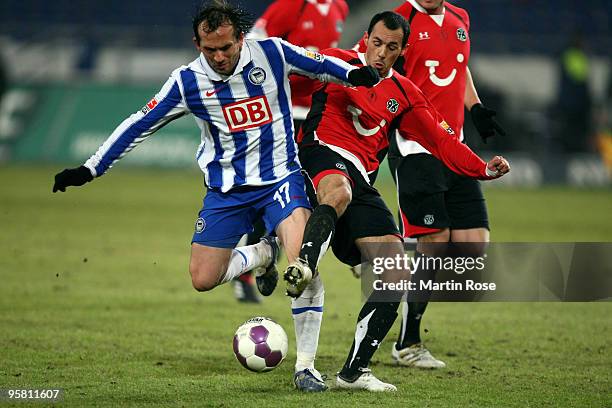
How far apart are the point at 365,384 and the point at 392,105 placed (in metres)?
1.67

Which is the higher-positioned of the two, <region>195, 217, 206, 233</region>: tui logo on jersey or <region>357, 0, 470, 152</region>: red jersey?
<region>357, 0, 470, 152</region>: red jersey

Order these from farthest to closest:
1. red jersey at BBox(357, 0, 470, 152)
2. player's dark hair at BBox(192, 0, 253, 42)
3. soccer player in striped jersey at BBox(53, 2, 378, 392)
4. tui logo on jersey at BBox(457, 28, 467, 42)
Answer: tui logo on jersey at BBox(457, 28, 467, 42)
red jersey at BBox(357, 0, 470, 152)
soccer player in striped jersey at BBox(53, 2, 378, 392)
player's dark hair at BBox(192, 0, 253, 42)

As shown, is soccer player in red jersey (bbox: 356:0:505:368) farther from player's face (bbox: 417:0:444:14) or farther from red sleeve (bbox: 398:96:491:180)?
red sleeve (bbox: 398:96:491:180)

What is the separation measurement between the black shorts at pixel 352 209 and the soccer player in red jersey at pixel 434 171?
0.84 m

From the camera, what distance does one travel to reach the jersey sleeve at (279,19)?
355 inches

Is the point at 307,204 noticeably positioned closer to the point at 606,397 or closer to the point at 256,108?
the point at 256,108

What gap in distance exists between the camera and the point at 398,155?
6789 mm

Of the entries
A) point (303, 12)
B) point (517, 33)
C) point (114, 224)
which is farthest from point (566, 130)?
point (303, 12)

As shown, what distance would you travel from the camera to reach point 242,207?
19.8ft

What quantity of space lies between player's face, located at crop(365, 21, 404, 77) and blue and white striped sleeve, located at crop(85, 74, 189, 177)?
116 cm

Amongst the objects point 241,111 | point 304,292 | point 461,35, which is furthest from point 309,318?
point 461,35

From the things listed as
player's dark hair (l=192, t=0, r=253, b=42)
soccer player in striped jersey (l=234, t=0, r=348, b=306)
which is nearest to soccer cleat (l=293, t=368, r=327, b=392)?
player's dark hair (l=192, t=0, r=253, b=42)

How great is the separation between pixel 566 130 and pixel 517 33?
4626 mm

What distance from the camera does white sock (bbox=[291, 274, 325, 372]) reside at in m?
5.75
